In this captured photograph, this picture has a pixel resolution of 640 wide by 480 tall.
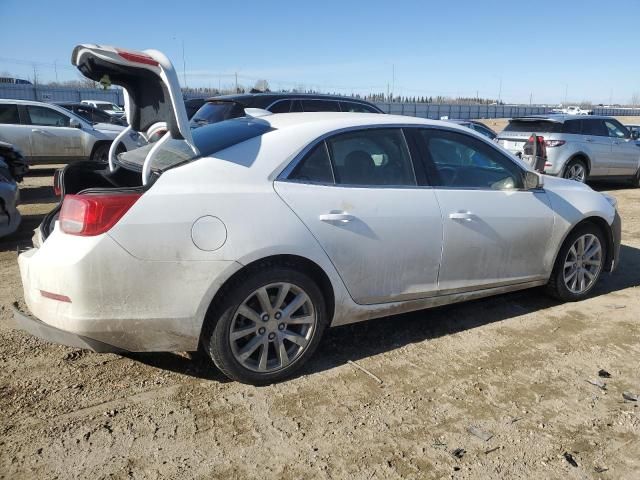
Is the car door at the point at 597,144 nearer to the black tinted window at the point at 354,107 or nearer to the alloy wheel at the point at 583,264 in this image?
the black tinted window at the point at 354,107

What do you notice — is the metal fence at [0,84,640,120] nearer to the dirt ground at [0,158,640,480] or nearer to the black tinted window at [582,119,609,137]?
the black tinted window at [582,119,609,137]

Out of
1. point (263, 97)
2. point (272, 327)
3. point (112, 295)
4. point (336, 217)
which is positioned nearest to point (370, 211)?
point (336, 217)

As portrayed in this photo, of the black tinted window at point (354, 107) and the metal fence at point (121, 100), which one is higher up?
the metal fence at point (121, 100)

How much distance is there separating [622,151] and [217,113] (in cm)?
950

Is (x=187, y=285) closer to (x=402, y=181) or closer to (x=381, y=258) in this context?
(x=381, y=258)

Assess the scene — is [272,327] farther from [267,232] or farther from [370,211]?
[370,211]

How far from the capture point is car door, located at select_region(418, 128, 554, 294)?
3844 mm

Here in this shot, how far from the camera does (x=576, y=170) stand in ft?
38.9

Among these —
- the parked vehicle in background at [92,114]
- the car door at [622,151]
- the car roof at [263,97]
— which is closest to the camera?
the car roof at [263,97]

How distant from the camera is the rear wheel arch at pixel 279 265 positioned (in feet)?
9.91

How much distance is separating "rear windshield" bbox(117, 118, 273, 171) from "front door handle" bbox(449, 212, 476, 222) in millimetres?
1401

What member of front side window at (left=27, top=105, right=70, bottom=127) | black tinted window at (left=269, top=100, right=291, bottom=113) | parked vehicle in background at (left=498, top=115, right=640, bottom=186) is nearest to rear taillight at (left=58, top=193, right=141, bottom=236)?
black tinted window at (left=269, top=100, right=291, bottom=113)

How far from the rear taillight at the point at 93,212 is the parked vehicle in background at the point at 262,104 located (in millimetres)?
5690

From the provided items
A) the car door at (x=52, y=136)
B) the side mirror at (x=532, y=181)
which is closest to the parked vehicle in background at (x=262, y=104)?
the side mirror at (x=532, y=181)
